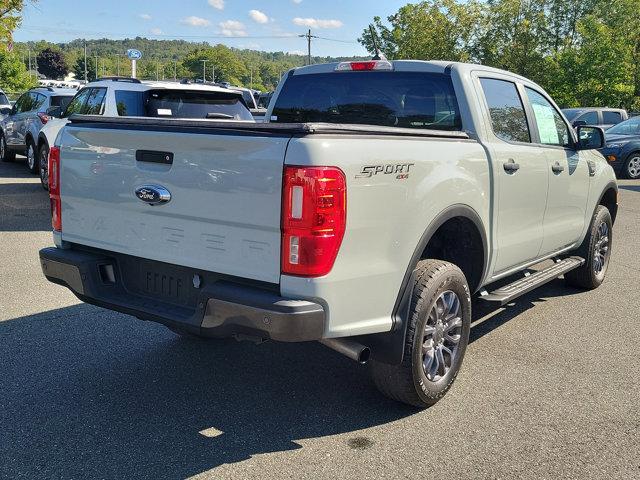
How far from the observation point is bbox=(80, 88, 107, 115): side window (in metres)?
9.37

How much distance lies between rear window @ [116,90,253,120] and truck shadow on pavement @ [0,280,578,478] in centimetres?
402

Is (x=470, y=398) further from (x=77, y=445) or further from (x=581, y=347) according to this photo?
(x=77, y=445)

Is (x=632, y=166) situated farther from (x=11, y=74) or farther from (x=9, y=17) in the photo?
(x=11, y=74)

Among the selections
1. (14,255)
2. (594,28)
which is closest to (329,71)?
(14,255)

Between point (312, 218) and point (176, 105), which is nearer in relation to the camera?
point (312, 218)

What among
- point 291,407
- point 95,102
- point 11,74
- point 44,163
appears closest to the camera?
point 291,407

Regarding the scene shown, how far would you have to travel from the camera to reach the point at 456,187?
3.74 metres

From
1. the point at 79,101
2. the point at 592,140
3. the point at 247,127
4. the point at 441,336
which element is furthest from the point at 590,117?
the point at 247,127

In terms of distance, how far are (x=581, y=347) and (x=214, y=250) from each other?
305cm

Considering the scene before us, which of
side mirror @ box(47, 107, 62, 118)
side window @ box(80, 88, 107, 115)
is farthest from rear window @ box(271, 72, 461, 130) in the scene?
side mirror @ box(47, 107, 62, 118)

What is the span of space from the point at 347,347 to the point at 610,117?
2016 centimetres

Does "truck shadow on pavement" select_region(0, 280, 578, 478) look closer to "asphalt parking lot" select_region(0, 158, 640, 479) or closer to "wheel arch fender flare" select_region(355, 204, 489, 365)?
"asphalt parking lot" select_region(0, 158, 640, 479)

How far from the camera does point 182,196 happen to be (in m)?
3.27

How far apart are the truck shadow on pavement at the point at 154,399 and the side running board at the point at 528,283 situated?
0.56 m
